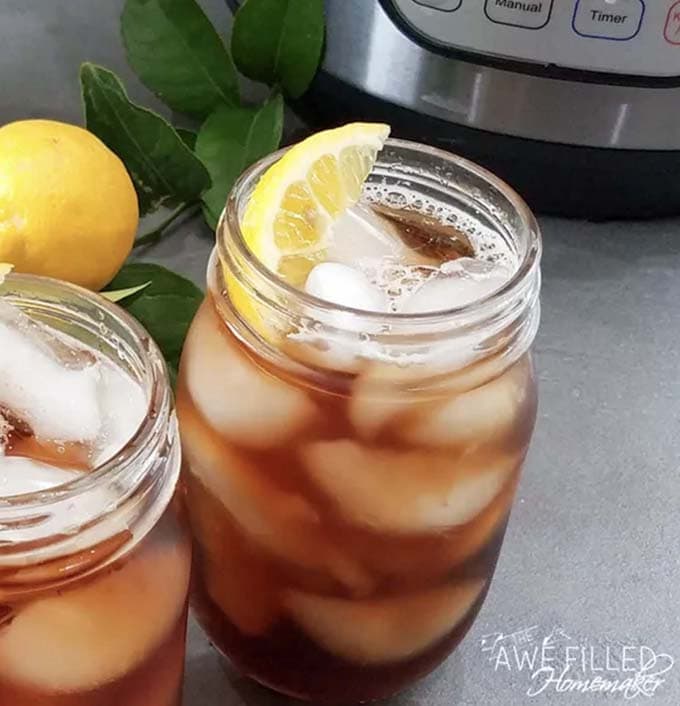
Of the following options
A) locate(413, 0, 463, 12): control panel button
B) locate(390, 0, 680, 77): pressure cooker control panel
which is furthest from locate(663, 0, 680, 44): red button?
locate(413, 0, 463, 12): control panel button

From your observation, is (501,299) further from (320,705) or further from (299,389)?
(320,705)

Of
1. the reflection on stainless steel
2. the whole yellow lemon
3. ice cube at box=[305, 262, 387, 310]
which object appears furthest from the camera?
the reflection on stainless steel

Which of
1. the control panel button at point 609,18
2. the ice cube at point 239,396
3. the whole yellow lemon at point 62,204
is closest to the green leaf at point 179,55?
the whole yellow lemon at point 62,204

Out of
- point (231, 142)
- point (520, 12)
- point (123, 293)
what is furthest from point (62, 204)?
point (520, 12)

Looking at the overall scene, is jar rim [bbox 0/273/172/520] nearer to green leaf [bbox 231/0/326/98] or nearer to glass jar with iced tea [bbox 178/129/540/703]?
glass jar with iced tea [bbox 178/129/540/703]

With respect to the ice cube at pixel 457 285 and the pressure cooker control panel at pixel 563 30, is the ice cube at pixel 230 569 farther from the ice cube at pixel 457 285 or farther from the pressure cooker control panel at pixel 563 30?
the pressure cooker control panel at pixel 563 30
